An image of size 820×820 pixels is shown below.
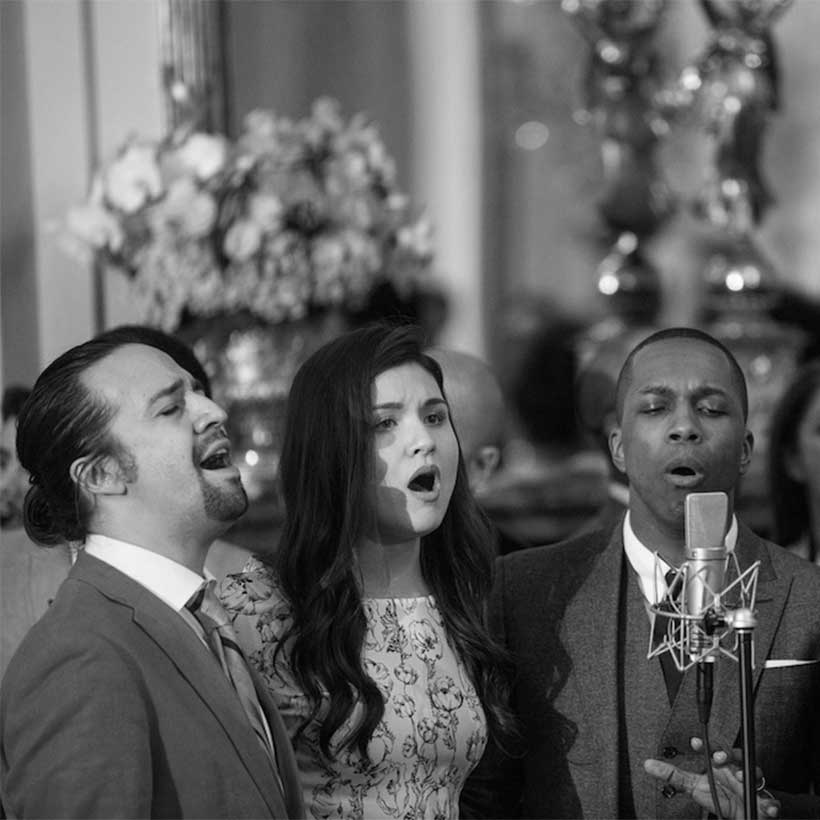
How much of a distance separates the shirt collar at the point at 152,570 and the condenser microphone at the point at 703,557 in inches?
27.4

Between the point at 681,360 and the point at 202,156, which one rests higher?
the point at 202,156

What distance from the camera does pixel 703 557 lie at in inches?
96.5

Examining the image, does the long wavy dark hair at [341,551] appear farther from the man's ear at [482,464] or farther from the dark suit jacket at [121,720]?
the man's ear at [482,464]

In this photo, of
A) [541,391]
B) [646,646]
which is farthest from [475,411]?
[541,391]

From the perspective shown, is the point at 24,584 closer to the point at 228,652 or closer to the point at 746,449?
the point at 228,652

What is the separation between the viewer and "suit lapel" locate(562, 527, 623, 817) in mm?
2902

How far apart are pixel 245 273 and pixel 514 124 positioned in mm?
1918

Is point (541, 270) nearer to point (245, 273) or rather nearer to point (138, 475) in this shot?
point (245, 273)

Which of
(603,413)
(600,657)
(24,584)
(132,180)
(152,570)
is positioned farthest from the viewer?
(132,180)

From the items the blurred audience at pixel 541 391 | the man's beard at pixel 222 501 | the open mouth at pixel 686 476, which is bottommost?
the blurred audience at pixel 541 391

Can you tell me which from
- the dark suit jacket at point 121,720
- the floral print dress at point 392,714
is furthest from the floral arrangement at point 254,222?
the dark suit jacket at point 121,720

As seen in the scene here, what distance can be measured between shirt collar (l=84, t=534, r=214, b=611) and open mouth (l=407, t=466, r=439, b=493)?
43 cm

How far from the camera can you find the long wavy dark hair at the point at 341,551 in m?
2.75

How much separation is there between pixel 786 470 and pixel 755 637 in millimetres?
1568
